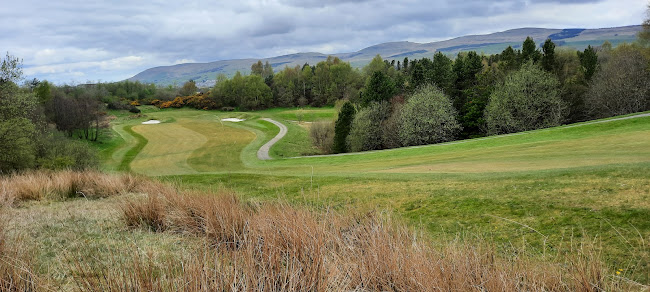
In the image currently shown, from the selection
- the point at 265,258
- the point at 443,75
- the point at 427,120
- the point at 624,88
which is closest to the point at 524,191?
the point at 265,258

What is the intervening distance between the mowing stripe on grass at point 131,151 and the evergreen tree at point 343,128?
26.4 meters

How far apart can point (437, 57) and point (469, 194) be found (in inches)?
1969

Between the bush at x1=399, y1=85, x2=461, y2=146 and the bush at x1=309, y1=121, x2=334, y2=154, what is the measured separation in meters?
12.7

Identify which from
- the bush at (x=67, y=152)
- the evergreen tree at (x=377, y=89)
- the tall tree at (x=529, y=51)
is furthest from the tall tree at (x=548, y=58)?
the bush at (x=67, y=152)

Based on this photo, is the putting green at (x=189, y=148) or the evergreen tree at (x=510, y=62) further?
the evergreen tree at (x=510, y=62)

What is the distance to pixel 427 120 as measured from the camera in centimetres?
4522

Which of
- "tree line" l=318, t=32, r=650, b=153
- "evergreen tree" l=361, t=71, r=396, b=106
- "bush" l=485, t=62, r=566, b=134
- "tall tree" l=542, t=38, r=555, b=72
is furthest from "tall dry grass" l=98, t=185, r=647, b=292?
"tall tree" l=542, t=38, r=555, b=72

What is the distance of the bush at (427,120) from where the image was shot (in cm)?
4569

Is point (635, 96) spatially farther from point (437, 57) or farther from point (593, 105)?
point (437, 57)

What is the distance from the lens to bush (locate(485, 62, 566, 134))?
4247cm

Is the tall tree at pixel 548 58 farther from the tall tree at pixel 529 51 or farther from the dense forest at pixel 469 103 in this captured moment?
the tall tree at pixel 529 51

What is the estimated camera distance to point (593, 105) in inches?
1716

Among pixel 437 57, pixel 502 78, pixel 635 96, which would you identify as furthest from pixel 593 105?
pixel 437 57

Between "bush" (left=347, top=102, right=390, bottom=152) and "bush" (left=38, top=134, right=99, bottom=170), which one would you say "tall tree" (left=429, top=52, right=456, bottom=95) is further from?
"bush" (left=38, top=134, right=99, bottom=170)
